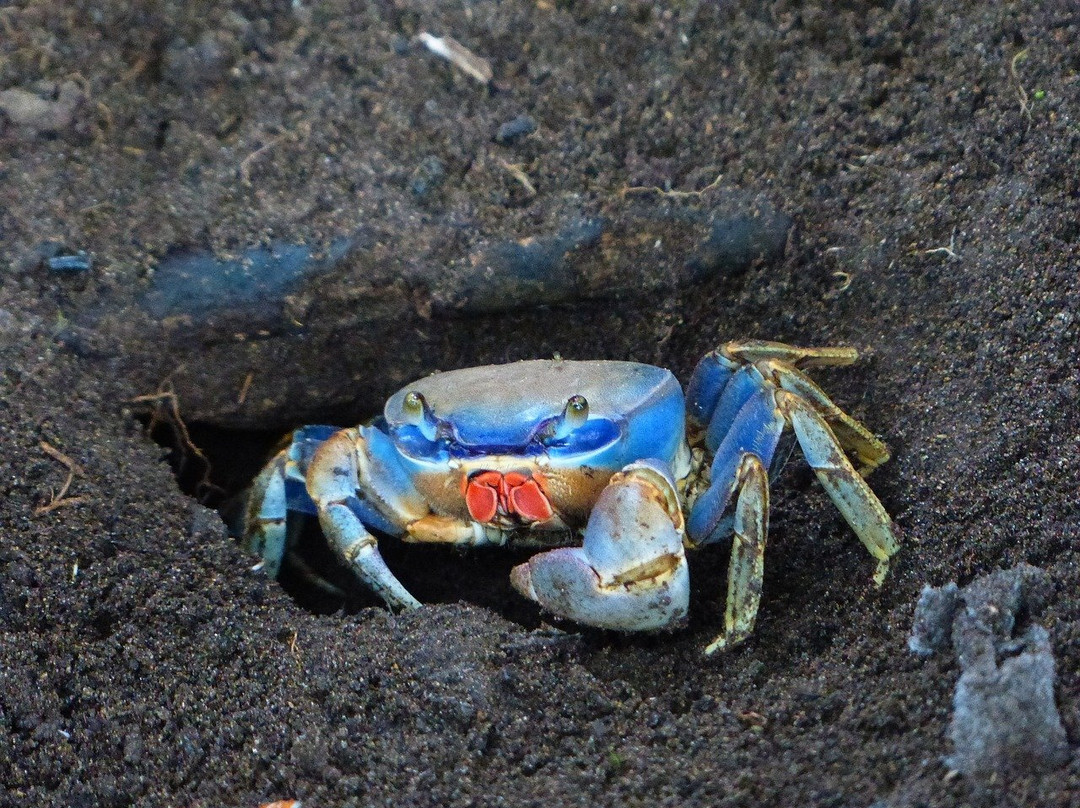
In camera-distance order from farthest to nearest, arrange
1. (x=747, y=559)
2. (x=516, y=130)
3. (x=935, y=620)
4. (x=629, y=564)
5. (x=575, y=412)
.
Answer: (x=516, y=130), (x=575, y=412), (x=747, y=559), (x=629, y=564), (x=935, y=620)

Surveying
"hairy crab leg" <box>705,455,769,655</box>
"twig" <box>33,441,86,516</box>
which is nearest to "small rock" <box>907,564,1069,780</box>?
"hairy crab leg" <box>705,455,769,655</box>

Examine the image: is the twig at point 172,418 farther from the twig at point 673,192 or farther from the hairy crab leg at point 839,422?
the hairy crab leg at point 839,422

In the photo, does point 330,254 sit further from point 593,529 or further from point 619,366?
→ point 593,529

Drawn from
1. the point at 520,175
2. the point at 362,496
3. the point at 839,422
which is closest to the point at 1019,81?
the point at 839,422

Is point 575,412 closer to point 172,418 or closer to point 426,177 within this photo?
point 426,177

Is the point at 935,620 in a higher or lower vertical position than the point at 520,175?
higher
